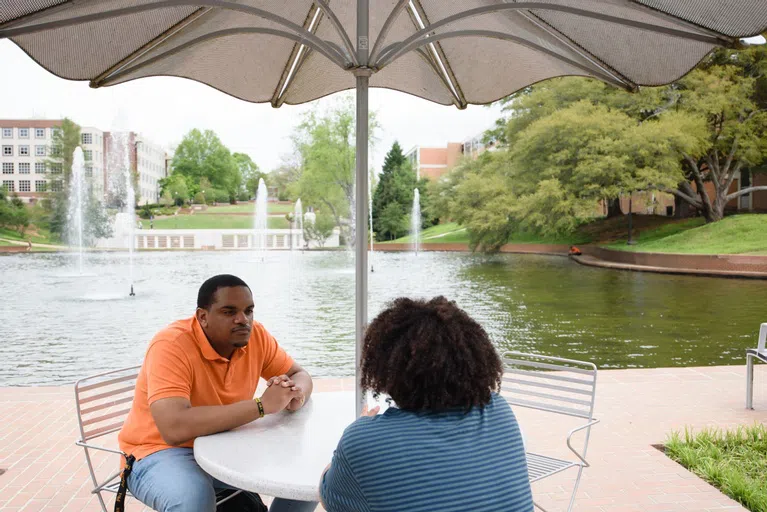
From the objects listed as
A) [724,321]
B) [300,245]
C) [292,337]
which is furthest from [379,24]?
[300,245]

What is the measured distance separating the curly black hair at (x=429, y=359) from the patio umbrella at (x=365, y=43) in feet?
3.04

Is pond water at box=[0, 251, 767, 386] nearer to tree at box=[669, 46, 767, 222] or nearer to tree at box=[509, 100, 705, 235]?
tree at box=[509, 100, 705, 235]

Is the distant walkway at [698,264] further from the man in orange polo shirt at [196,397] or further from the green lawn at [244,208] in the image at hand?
the green lawn at [244,208]

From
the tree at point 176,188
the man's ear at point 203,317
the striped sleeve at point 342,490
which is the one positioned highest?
the tree at point 176,188

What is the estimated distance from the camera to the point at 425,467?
1.33 meters

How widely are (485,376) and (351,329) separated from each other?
11558mm

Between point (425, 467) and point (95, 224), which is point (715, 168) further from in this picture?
point (95, 224)

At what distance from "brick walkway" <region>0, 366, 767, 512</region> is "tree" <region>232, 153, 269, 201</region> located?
6855 centimetres

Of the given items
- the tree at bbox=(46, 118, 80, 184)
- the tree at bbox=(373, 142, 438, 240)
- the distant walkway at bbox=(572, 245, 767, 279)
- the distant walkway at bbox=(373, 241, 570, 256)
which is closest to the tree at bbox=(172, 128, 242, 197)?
the tree at bbox=(46, 118, 80, 184)

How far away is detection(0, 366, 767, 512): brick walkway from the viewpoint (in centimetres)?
345

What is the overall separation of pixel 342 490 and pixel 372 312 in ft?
55.0

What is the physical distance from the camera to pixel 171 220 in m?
58.6

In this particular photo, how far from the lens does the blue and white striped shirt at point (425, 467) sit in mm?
A: 1322

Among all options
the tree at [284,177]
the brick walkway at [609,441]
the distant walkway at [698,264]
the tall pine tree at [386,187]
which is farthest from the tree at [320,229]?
the brick walkway at [609,441]
